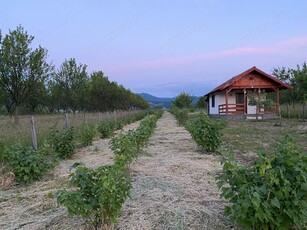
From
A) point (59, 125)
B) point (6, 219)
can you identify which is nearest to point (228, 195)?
point (6, 219)

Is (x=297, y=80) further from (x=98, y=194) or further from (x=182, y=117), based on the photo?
(x=98, y=194)

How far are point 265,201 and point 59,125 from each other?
10.9 meters

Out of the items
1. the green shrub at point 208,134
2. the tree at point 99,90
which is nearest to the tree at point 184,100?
the tree at point 99,90

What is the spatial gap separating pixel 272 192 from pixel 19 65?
16.5 m

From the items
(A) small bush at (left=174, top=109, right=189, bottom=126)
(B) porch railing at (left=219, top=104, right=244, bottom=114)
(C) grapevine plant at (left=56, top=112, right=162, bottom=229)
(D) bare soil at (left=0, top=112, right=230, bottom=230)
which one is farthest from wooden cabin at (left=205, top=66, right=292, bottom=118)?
(C) grapevine plant at (left=56, top=112, right=162, bottom=229)

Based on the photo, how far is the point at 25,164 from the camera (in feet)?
17.9

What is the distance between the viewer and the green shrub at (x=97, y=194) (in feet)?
9.68

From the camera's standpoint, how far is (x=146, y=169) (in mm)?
6270

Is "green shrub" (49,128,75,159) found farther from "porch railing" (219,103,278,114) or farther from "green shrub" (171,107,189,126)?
"porch railing" (219,103,278,114)

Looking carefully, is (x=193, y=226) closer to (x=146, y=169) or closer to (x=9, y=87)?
(x=146, y=169)

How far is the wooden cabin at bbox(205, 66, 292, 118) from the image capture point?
80.7 ft

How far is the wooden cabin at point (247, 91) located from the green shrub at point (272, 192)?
21.7 m

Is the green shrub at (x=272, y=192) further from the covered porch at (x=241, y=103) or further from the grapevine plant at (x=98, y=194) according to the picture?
the covered porch at (x=241, y=103)

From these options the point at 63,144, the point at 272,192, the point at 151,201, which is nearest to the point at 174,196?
the point at 151,201
